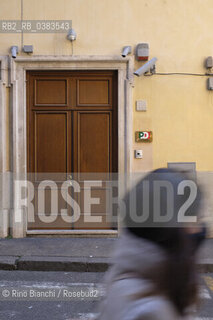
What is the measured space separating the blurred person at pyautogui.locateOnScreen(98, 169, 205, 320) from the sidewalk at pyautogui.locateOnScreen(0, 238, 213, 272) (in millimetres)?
4164

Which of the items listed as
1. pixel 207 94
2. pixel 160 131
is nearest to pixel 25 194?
pixel 160 131

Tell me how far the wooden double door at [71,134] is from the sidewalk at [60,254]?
568 millimetres

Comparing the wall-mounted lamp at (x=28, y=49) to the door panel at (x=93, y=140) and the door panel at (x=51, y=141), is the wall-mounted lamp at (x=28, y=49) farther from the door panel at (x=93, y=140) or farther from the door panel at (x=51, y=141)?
the door panel at (x=93, y=140)

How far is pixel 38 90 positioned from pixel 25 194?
210 centimetres

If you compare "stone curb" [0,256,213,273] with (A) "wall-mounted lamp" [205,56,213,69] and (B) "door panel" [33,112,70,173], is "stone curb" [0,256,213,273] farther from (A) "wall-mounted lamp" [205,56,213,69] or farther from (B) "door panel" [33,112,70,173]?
(A) "wall-mounted lamp" [205,56,213,69]

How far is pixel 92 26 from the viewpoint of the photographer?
298 inches

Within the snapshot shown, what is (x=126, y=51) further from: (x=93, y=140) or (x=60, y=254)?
(x=60, y=254)

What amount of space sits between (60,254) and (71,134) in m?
2.49

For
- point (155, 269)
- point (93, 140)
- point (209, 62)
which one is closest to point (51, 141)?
point (93, 140)

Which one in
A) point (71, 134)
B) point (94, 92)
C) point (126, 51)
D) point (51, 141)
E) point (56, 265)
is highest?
point (126, 51)

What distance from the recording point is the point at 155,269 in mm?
1280

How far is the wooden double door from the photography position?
25.1 feet

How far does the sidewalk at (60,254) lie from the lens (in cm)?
586

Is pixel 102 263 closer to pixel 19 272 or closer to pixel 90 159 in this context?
pixel 19 272
